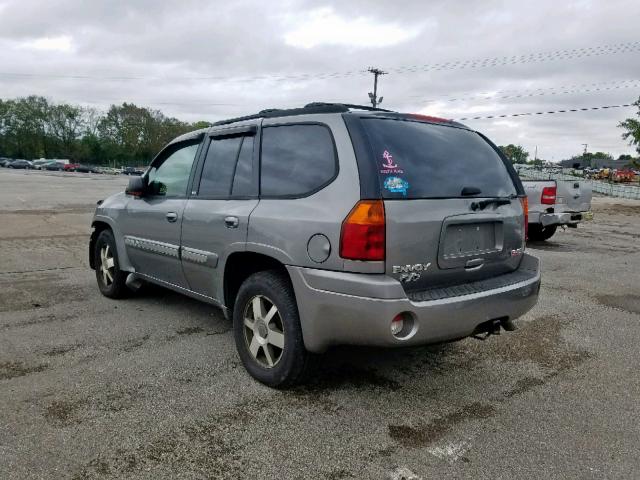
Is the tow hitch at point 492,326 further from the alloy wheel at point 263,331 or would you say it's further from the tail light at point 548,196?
the tail light at point 548,196

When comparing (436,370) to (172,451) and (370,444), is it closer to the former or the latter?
(370,444)

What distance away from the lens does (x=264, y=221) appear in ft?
11.0

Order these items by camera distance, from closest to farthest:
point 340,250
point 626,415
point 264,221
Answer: point 340,250 < point 626,415 < point 264,221

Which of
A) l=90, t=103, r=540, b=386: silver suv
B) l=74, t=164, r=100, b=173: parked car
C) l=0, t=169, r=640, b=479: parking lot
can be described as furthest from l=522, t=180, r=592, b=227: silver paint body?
l=74, t=164, r=100, b=173: parked car

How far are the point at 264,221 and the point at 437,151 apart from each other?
119 centimetres

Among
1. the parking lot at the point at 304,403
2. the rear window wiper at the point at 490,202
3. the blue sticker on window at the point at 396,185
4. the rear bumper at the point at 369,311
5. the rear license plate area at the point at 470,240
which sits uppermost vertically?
the blue sticker on window at the point at 396,185

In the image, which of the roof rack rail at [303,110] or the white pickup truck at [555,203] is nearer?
the roof rack rail at [303,110]

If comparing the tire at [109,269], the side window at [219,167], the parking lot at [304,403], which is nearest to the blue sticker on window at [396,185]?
the parking lot at [304,403]

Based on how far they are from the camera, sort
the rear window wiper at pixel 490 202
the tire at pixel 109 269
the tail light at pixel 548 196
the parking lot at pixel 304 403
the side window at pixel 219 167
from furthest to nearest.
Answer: the tail light at pixel 548 196 < the tire at pixel 109 269 < the side window at pixel 219 167 < the rear window wiper at pixel 490 202 < the parking lot at pixel 304 403

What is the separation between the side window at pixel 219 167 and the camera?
388 centimetres

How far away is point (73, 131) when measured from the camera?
10012 centimetres

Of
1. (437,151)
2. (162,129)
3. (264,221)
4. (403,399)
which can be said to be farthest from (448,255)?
(162,129)

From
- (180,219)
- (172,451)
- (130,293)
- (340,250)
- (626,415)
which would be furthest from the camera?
(130,293)

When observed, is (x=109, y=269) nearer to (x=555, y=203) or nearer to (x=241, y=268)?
(x=241, y=268)
